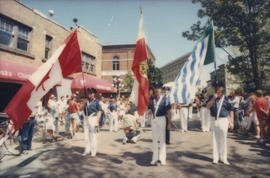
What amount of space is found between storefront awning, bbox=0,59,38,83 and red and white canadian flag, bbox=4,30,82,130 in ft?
24.9

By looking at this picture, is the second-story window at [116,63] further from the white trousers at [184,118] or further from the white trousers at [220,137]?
the white trousers at [220,137]

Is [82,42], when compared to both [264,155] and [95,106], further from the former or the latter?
[264,155]

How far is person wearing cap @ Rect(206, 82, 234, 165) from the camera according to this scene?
16.6 feet

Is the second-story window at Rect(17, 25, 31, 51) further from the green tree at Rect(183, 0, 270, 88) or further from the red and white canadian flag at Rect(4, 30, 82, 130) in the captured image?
the green tree at Rect(183, 0, 270, 88)

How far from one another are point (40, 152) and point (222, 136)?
584cm

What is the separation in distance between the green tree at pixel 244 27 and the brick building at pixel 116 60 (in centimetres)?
2449

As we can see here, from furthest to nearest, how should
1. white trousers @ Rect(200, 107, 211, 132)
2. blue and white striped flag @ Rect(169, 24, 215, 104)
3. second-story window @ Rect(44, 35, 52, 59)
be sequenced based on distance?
second-story window @ Rect(44, 35, 52, 59)
white trousers @ Rect(200, 107, 211, 132)
blue and white striped flag @ Rect(169, 24, 215, 104)

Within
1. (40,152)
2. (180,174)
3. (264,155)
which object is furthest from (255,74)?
(40,152)

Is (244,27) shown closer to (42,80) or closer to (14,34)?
(42,80)

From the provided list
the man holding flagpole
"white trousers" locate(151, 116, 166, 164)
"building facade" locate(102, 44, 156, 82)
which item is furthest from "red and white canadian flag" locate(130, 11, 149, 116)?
"building facade" locate(102, 44, 156, 82)

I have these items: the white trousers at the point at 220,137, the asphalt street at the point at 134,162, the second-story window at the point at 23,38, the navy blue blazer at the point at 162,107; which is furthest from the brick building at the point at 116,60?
the white trousers at the point at 220,137

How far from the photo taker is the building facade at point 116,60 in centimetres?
3794

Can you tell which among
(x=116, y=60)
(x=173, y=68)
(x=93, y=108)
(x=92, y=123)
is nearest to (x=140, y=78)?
(x=93, y=108)

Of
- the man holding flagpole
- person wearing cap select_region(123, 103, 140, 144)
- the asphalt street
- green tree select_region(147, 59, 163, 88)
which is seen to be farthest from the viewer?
green tree select_region(147, 59, 163, 88)
